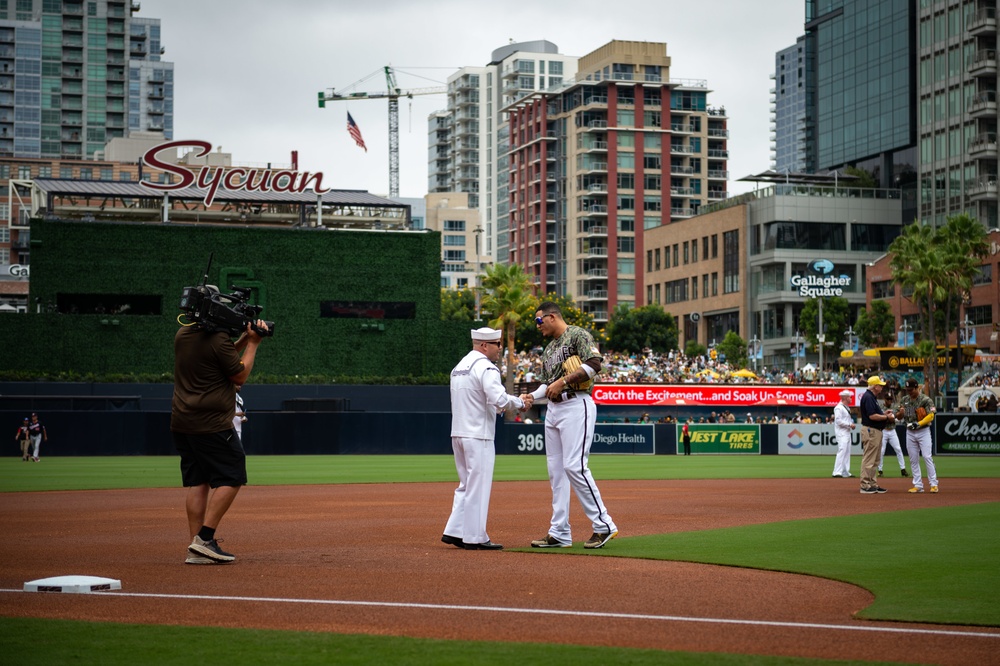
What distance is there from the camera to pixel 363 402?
6197 cm

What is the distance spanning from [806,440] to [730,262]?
6165 centimetres

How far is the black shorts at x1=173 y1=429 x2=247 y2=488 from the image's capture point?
35.3 feet

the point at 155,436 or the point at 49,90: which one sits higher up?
the point at 49,90

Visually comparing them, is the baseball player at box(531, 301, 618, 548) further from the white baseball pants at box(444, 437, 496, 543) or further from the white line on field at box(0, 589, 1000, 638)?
the white line on field at box(0, 589, 1000, 638)

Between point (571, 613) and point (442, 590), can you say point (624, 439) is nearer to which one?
point (442, 590)

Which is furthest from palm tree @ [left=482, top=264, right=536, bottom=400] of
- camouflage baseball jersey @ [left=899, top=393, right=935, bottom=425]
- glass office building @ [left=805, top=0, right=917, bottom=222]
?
camouflage baseball jersey @ [left=899, top=393, right=935, bottom=425]

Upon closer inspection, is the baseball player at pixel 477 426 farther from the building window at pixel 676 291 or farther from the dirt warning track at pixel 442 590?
the building window at pixel 676 291

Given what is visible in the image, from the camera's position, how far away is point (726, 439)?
51.4 meters

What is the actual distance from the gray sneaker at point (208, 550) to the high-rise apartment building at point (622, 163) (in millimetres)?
132339

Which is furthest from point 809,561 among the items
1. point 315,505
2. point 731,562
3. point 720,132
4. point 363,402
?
point 720,132

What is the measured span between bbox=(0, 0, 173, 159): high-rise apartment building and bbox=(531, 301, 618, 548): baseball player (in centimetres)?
15028

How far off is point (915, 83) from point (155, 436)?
82.5 meters

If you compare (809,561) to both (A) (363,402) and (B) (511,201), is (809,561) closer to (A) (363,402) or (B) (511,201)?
(A) (363,402)

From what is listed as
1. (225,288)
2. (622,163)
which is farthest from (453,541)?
(622,163)
